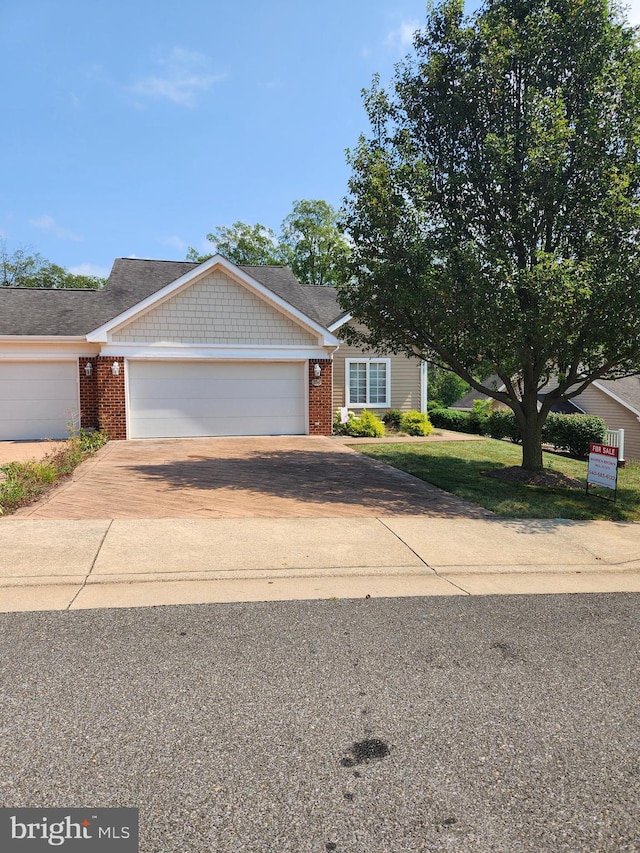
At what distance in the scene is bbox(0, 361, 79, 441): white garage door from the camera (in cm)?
1553

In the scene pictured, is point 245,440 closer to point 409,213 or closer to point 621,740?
point 409,213

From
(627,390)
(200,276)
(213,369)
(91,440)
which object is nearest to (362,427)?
(213,369)

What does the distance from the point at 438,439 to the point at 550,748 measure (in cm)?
1451

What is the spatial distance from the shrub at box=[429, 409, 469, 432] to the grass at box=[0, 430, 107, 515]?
50.0 ft

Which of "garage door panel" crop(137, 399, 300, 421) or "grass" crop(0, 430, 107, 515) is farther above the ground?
"garage door panel" crop(137, 399, 300, 421)

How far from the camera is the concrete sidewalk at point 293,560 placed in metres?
5.03

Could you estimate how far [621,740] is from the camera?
298 centimetres

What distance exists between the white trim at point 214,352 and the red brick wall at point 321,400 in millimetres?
378

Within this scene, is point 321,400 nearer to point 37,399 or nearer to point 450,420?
point 37,399

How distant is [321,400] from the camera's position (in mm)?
16875

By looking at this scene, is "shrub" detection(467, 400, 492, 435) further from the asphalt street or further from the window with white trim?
the asphalt street

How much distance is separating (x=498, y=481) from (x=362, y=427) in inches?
271

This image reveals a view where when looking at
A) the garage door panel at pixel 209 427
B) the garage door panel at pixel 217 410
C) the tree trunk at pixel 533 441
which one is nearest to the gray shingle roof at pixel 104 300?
the garage door panel at pixel 217 410

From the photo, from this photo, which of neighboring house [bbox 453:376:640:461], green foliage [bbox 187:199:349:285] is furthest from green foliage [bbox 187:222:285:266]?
neighboring house [bbox 453:376:640:461]
